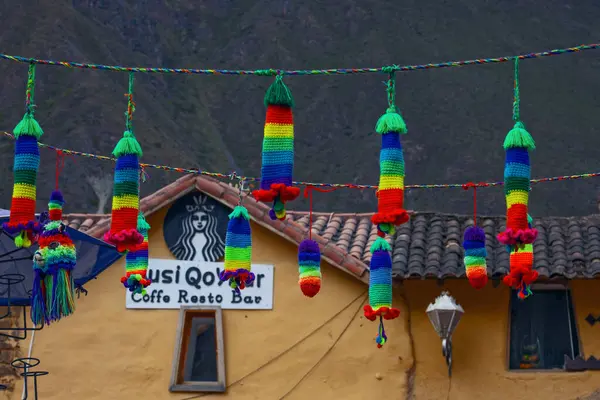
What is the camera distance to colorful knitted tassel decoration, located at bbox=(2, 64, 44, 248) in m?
8.26

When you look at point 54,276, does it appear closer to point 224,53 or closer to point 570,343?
point 570,343

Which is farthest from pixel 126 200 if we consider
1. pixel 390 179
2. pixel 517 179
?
pixel 517 179

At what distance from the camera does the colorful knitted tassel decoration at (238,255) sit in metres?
9.27

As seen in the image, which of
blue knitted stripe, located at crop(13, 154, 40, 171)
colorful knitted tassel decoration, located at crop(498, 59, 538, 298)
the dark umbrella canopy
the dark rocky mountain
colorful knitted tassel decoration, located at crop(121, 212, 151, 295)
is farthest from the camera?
the dark rocky mountain

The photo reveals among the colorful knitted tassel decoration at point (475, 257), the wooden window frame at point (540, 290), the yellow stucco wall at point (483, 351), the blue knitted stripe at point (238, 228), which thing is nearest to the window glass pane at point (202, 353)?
the yellow stucco wall at point (483, 351)

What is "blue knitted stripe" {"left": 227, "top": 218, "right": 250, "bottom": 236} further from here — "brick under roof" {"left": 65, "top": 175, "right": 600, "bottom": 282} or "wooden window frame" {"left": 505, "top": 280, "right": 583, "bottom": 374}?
"wooden window frame" {"left": 505, "top": 280, "right": 583, "bottom": 374}

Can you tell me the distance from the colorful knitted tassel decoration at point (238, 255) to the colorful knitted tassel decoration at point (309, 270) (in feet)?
2.39

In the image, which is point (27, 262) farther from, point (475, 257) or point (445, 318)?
point (445, 318)

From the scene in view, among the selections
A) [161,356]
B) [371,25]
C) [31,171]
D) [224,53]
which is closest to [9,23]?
[224,53]

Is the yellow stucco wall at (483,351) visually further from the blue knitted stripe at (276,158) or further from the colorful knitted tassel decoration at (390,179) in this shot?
the blue knitted stripe at (276,158)

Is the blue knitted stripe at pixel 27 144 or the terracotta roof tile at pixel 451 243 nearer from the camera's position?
the blue knitted stripe at pixel 27 144

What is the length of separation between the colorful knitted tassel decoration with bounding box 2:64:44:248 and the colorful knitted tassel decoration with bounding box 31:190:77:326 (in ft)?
0.49

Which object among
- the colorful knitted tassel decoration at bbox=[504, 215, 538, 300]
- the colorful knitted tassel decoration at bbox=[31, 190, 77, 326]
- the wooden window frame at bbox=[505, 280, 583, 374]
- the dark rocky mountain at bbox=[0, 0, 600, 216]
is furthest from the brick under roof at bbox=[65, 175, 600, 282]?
the dark rocky mountain at bbox=[0, 0, 600, 216]

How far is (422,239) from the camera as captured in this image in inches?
528
